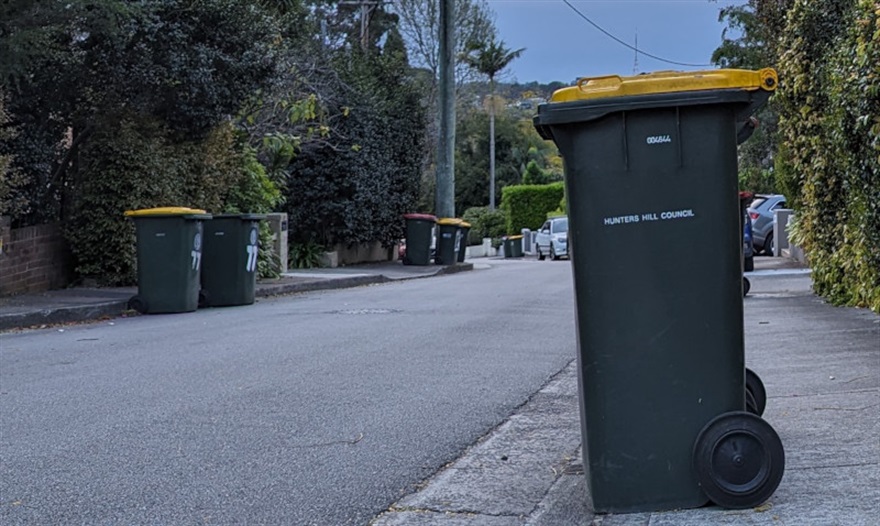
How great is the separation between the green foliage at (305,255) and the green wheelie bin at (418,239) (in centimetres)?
311

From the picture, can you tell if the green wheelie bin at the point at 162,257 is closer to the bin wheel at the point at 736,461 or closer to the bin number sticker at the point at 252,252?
the bin number sticker at the point at 252,252

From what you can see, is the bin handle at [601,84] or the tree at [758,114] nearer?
the bin handle at [601,84]

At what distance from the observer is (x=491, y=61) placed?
188 ft

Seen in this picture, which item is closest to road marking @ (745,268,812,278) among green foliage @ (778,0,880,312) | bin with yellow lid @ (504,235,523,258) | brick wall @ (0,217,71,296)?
green foliage @ (778,0,880,312)

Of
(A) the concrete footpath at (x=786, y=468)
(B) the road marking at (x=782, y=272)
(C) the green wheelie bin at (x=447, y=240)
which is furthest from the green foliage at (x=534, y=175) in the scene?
(A) the concrete footpath at (x=786, y=468)

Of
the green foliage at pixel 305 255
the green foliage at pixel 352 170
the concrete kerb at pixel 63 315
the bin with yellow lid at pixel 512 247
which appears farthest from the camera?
the bin with yellow lid at pixel 512 247

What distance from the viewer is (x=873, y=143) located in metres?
9.34

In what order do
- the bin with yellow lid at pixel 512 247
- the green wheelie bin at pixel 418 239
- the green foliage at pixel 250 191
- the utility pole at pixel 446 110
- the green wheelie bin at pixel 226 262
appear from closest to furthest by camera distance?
the green wheelie bin at pixel 226 262 < the green foliage at pixel 250 191 < the green wheelie bin at pixel 418 239 < the utility pole at pixel 446 110 < the bin with yellow lid at pixel 512 247

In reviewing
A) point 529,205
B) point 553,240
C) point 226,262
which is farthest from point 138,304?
point 529,205

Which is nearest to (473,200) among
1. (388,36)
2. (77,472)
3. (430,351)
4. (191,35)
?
(388,36)

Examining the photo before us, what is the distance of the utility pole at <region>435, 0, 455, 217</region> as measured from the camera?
97.2 feet

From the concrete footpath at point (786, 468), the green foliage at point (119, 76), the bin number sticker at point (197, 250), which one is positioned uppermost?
the green foliage at point (119, 76)

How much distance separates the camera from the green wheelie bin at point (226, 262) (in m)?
16.3

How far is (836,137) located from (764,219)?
2074 centimetres
